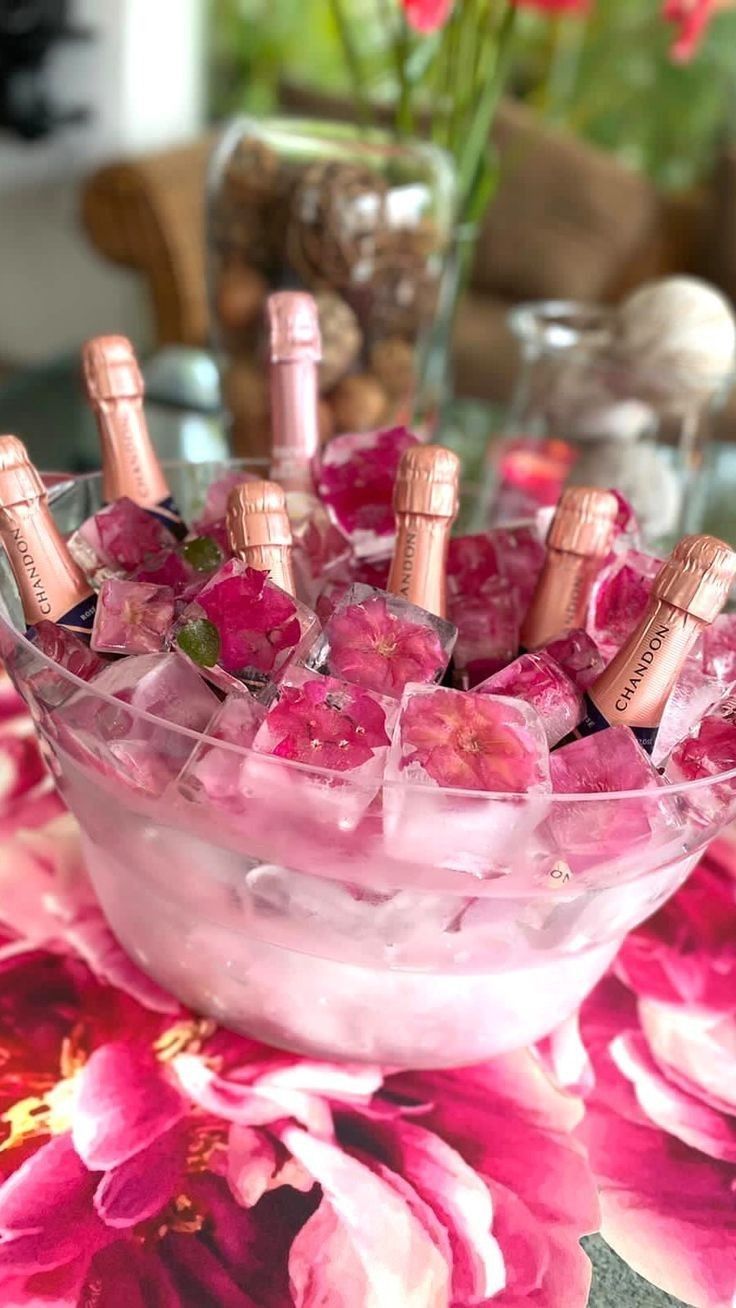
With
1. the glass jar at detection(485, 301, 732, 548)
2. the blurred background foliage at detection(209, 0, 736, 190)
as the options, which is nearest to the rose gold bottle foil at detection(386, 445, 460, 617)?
the glass jar at detection(485, 301, 732, 548)

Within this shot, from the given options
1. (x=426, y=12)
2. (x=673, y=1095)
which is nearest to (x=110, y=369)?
(x=673, y=1095)

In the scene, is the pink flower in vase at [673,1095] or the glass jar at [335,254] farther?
the glass jar at [335,254]

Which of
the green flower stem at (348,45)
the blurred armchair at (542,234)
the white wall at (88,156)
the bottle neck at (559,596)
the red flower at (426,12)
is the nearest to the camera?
the bottle neck at (559,596)

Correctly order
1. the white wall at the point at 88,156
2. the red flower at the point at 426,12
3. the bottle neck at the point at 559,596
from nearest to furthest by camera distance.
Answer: the bottle neck at the point at 559,596 → the red flower at the point at 426,12 → the white wall at the point at 88,156

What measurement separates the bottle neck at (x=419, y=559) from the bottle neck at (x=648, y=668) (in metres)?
0.07

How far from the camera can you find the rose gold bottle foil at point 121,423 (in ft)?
1.30

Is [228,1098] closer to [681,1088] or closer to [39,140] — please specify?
[681,1088]

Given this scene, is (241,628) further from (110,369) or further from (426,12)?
(426,12)

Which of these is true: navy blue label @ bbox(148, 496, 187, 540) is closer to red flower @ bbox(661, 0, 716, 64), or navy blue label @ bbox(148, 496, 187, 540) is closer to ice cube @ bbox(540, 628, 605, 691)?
ice cube @ bbox(540, 628, 605, 691)

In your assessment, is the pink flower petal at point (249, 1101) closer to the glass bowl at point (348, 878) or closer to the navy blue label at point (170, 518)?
the glass bowl at point (348, 878)

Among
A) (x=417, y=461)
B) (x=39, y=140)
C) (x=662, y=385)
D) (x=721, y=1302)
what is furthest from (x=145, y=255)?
(x=721, y=1302)

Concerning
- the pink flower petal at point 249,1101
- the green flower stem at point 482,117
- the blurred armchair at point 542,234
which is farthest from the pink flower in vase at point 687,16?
the blurred armchair at point 542,234

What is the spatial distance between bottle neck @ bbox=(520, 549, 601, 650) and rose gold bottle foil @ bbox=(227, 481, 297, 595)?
99mm

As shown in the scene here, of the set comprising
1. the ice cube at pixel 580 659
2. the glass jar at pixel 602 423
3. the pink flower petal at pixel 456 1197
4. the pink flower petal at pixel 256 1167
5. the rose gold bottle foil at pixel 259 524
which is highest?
the rose gold bottle foil at pixel 259 524
